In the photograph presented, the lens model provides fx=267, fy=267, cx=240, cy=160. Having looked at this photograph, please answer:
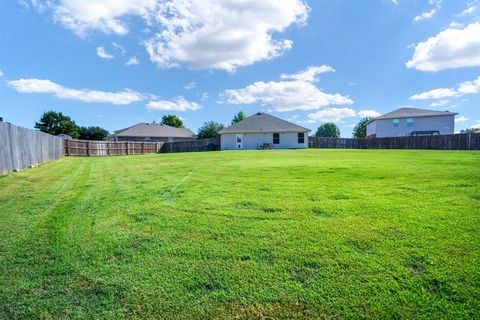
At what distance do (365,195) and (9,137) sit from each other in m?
11.2

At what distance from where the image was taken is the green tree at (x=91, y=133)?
54906 millimetres

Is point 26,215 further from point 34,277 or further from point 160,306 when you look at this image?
point 160,306

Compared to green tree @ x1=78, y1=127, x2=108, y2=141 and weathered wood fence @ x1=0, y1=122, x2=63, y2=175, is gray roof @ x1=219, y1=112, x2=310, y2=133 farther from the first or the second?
green tree @ x1=78, y1=127, x2=108, y2=141

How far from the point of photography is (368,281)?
7.16 feet

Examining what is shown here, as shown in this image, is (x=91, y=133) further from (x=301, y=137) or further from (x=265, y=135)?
(x=301, y=137)

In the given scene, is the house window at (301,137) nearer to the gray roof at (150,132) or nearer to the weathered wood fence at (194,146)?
the weathered wood fence at (194,146)

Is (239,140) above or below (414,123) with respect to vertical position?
below

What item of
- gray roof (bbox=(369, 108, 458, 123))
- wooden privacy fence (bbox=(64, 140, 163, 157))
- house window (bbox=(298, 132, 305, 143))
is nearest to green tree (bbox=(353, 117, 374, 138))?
gray roof (bbox=(369, 108, 458, 123))

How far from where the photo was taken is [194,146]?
3525cm

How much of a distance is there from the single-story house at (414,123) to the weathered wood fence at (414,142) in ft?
23.2

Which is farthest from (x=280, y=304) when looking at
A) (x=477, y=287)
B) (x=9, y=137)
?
(x=9, y=137)

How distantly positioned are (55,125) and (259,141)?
149ft

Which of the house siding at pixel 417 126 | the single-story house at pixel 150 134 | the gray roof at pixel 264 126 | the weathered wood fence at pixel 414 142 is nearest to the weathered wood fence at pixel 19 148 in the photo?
the gray roof at pixel 264 126

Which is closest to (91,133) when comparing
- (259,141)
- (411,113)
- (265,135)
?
(259,141)
